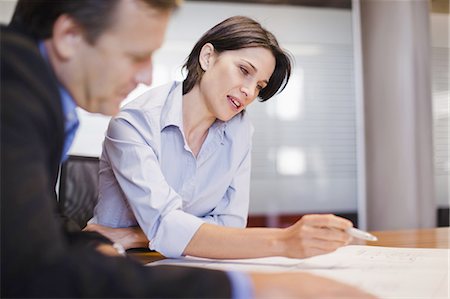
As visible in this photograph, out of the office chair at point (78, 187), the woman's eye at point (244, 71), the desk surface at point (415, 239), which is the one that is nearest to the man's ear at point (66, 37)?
the woman's eye at point (244, 71)

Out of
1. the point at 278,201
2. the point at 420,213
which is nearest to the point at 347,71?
the point at 278,201

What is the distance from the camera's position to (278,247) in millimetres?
1048

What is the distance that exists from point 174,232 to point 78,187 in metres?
1.15

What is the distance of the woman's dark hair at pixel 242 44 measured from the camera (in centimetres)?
118

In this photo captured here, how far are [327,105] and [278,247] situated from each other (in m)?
4.54

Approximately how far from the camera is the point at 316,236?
3.20ft

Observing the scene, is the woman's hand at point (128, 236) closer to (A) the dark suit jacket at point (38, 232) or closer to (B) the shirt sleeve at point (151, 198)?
(B) the shirt sleeve at point (151, 198)

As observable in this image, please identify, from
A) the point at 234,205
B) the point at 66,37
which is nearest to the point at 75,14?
the point at 66,37

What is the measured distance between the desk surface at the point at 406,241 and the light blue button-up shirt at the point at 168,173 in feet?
0.30

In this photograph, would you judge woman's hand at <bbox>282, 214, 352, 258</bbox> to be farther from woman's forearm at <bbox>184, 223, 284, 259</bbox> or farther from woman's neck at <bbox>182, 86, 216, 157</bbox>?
woman's neck at <bbox>182, 86, 216, 157</bbox>

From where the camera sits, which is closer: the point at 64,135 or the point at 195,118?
the point at 64,135

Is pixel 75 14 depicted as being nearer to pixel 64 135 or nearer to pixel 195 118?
pixel 64 135

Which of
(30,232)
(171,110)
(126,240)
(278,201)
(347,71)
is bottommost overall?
(278,201)

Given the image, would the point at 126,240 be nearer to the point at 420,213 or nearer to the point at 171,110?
the point at 171,110
